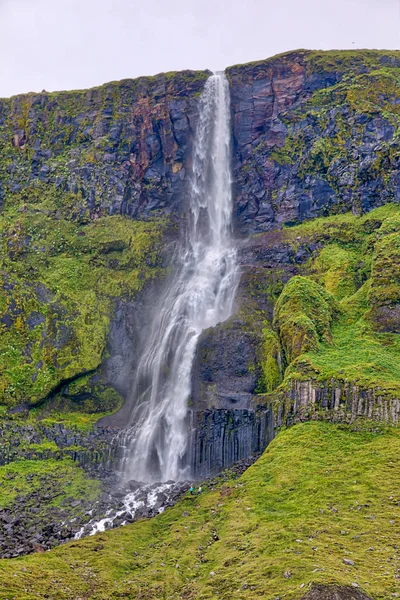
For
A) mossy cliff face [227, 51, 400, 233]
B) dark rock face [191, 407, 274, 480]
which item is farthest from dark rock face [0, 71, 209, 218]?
dark rock face [191, 407, 274, 480]

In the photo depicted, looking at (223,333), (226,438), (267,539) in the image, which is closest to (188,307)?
(223,333)

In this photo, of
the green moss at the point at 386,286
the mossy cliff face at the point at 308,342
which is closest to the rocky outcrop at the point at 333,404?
the mossy cliff face at the point at 308,342

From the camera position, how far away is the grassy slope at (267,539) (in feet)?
55.9

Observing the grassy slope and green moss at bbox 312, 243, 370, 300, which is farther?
green moss at bbox 312, 243, 370, 300

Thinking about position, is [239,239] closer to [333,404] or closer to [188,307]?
[188,307]

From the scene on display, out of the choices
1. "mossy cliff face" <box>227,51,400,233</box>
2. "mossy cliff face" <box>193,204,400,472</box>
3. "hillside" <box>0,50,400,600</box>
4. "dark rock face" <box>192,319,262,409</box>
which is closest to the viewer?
"hillside" <box>0,50,400,600</box>

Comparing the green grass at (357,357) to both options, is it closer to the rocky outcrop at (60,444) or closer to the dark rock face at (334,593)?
the dark rock face at (334,593)

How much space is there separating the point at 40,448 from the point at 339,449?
68.3ft

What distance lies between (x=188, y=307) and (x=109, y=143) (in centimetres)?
2399

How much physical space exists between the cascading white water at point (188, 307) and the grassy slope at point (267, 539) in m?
10.3

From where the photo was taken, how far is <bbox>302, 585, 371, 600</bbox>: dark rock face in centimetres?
1412

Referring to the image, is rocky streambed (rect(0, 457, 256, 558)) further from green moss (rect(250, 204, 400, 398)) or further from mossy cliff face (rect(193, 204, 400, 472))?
green moss (rect(250, 204, 400, 398))

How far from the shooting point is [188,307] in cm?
4703

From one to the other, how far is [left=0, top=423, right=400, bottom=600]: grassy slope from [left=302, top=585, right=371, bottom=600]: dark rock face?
0.60 meters
